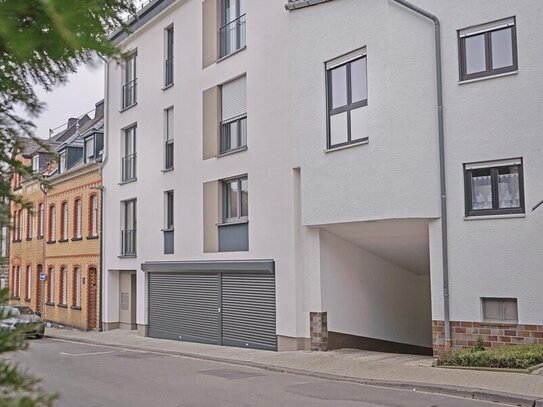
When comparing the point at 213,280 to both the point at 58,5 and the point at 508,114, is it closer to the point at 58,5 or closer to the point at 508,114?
the point at 508,114

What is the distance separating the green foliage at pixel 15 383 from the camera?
176cm

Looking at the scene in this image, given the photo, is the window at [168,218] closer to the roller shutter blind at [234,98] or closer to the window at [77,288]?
the roller shutter blind at [234,98]

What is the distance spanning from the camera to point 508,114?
13461mm

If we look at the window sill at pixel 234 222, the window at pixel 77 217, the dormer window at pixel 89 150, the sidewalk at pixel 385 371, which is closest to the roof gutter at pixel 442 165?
the sidewalk at pixel 385 371

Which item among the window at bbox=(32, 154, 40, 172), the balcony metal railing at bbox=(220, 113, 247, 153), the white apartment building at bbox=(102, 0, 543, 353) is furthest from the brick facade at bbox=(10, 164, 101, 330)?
the window at bbox=(32, 154, 40, 172)

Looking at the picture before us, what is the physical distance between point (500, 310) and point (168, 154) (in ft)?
46.3

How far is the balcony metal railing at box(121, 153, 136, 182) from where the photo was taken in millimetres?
26672

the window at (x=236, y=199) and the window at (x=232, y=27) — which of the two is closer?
the window at (x=236, y=199)

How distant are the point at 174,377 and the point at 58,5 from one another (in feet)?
44.0

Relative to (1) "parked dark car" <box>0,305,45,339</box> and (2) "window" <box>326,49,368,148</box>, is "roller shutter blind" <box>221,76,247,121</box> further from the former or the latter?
(1) "parked dark car" <box>0,305,45,339</box>

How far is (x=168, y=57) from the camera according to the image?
24.6m

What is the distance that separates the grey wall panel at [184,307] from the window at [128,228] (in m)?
2.53

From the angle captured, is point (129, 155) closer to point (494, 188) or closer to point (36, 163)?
point (494, 188)

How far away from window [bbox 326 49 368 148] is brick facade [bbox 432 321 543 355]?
459 cm
